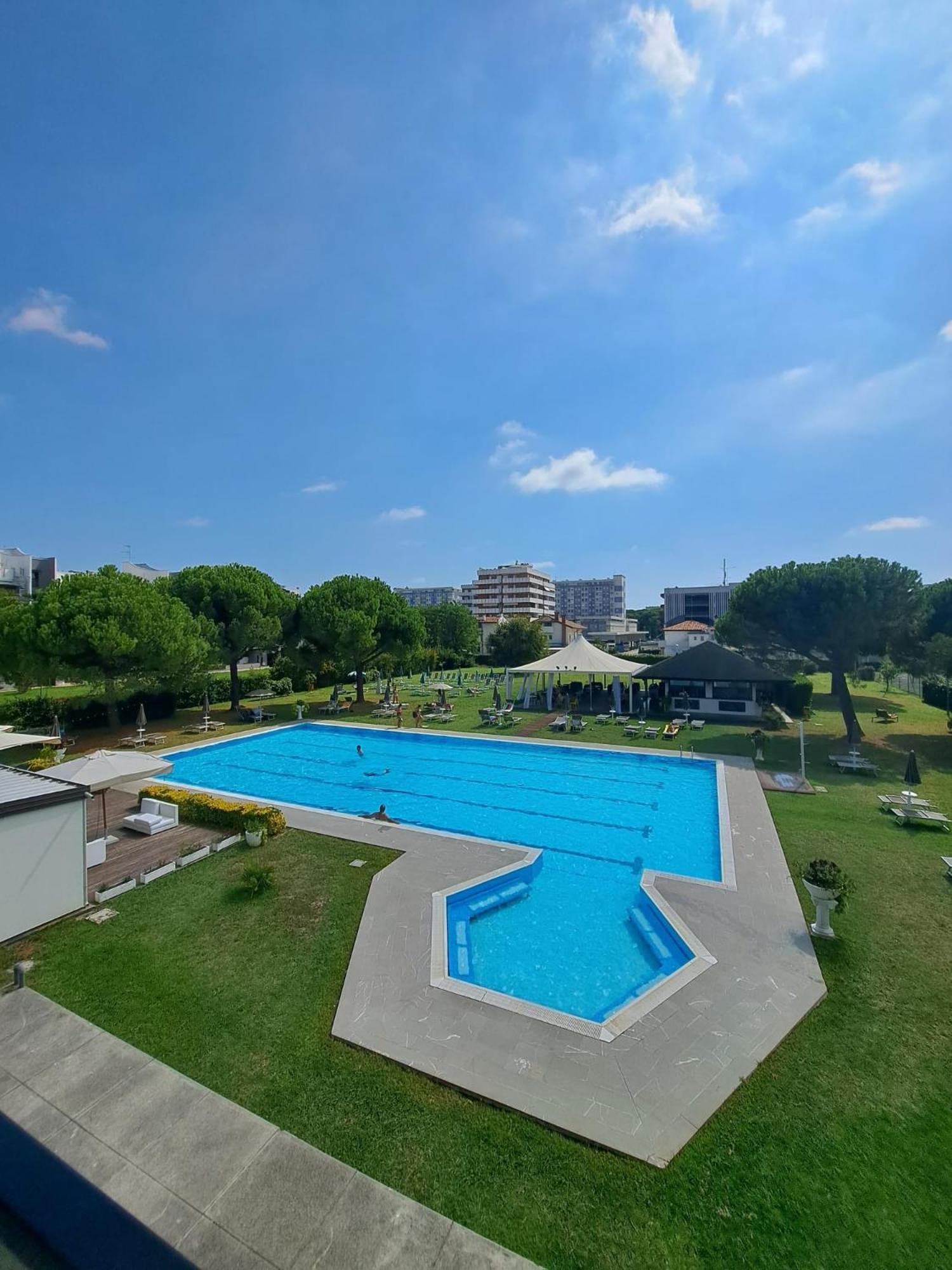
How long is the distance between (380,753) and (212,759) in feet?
19.7

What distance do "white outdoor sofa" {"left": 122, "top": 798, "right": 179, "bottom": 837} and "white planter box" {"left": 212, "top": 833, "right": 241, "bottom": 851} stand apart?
1.69 meters

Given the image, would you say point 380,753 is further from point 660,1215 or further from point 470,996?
point 660,1215

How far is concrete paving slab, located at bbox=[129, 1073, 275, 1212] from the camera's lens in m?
4.11

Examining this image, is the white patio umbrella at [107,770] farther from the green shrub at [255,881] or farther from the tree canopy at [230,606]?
the tree canopy at [230,606]

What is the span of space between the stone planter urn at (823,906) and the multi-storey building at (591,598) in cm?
14420

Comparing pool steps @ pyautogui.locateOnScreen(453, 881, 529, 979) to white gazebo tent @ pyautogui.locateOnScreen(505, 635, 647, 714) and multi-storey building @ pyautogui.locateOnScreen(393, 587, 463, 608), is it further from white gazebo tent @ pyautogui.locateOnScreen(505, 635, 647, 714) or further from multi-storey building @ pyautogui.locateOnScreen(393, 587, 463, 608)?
multi-storey building @ pyautogui.locateOnScreen(393, 587, 463, 608)

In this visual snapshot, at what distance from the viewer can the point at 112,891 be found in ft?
29.8

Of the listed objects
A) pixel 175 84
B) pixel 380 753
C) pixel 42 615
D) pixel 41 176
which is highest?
pixel 175 84

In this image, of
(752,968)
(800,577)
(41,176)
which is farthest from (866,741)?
(41,176)

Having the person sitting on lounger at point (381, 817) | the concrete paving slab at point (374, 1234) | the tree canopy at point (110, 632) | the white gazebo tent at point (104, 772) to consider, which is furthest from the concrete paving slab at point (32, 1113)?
the tree canopy at point (110, 632)

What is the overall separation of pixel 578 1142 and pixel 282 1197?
92.2 inches

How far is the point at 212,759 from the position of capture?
1967 centimetres

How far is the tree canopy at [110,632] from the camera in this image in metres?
19.2

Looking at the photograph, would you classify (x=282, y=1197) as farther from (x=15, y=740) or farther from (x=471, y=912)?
(x=15, y=740)
